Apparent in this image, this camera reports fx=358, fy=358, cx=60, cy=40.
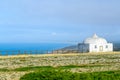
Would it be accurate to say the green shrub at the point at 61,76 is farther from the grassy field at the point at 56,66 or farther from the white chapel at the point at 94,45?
the white chapel at the point at 94,45

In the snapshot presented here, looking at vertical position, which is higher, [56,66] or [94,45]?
[94,45]

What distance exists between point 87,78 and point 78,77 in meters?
0.45

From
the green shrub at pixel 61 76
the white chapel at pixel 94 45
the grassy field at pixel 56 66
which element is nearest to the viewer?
the green shrub at pixel 61 76

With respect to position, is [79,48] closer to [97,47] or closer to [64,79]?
[97,47]

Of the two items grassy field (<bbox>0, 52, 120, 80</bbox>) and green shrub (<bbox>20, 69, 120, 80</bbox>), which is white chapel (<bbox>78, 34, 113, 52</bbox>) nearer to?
grassy field (<bbox>0, 52, 120, 80</bbox>)

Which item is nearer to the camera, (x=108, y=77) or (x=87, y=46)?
(x=108, y=77)

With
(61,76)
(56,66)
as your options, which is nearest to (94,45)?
(56,66)

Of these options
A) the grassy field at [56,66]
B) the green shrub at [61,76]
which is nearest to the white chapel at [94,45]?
the grassy field at [56,66]

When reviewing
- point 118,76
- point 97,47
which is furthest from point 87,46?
point 118,76

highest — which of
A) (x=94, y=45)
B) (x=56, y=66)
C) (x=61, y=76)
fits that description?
(x=94, y=45)

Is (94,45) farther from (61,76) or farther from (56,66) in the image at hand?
(61,76)

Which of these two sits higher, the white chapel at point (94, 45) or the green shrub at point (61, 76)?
the white chapel at point (94, 45)

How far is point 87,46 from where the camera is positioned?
81.1 metres

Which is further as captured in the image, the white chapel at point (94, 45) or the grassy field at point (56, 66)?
the white chapel at point (94, 45)
